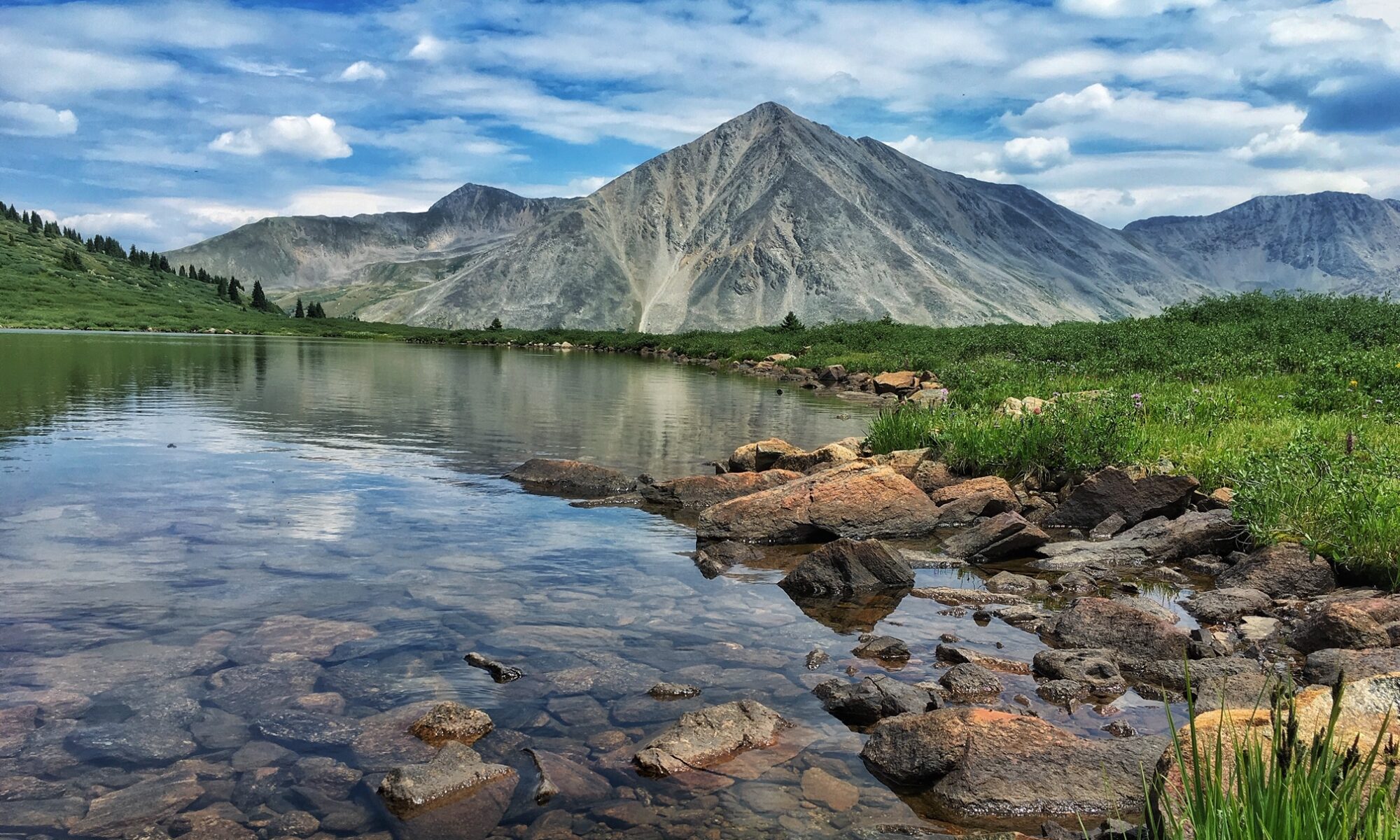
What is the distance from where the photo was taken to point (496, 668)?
9922 millimetres

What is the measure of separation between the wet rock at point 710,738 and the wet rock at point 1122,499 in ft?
38.2

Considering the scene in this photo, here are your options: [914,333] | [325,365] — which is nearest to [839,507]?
[325,365]

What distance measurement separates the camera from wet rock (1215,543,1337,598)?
1276cm

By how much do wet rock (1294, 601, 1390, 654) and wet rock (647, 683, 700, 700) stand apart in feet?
23.7

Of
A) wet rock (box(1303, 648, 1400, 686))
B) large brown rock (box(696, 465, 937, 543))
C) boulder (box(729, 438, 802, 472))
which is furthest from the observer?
boulder (box(729, 438, 802, 472))

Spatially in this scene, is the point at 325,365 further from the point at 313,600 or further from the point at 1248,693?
the point at 1248,693

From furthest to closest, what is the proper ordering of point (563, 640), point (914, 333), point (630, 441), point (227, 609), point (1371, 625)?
point (914, 333) → point (630, 441) → point (227, 609) → point (563, 640) → point (1371, 625)

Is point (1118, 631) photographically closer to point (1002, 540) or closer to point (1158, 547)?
point (1002, 540)

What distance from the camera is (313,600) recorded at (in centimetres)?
1233

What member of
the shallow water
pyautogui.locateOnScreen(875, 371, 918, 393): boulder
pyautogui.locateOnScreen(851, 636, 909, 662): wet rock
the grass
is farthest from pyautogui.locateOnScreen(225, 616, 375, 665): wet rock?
pyautogui.locateOnScreen(875, 371, 918, 393): boulder

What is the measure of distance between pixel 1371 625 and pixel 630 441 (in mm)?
23377

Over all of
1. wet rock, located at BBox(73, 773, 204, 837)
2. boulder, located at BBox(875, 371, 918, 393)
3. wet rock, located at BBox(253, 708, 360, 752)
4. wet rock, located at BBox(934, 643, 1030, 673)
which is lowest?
wet rock, located at BBox(73, 773, 204, 837)

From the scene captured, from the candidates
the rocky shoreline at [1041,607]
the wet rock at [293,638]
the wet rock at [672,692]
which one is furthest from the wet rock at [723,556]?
the wet rock at [293,638]

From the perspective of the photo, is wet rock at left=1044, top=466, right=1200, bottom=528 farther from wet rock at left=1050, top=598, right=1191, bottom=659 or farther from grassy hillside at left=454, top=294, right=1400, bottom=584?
wet rock at left=1050, top=598, right=1191, bottom=659
